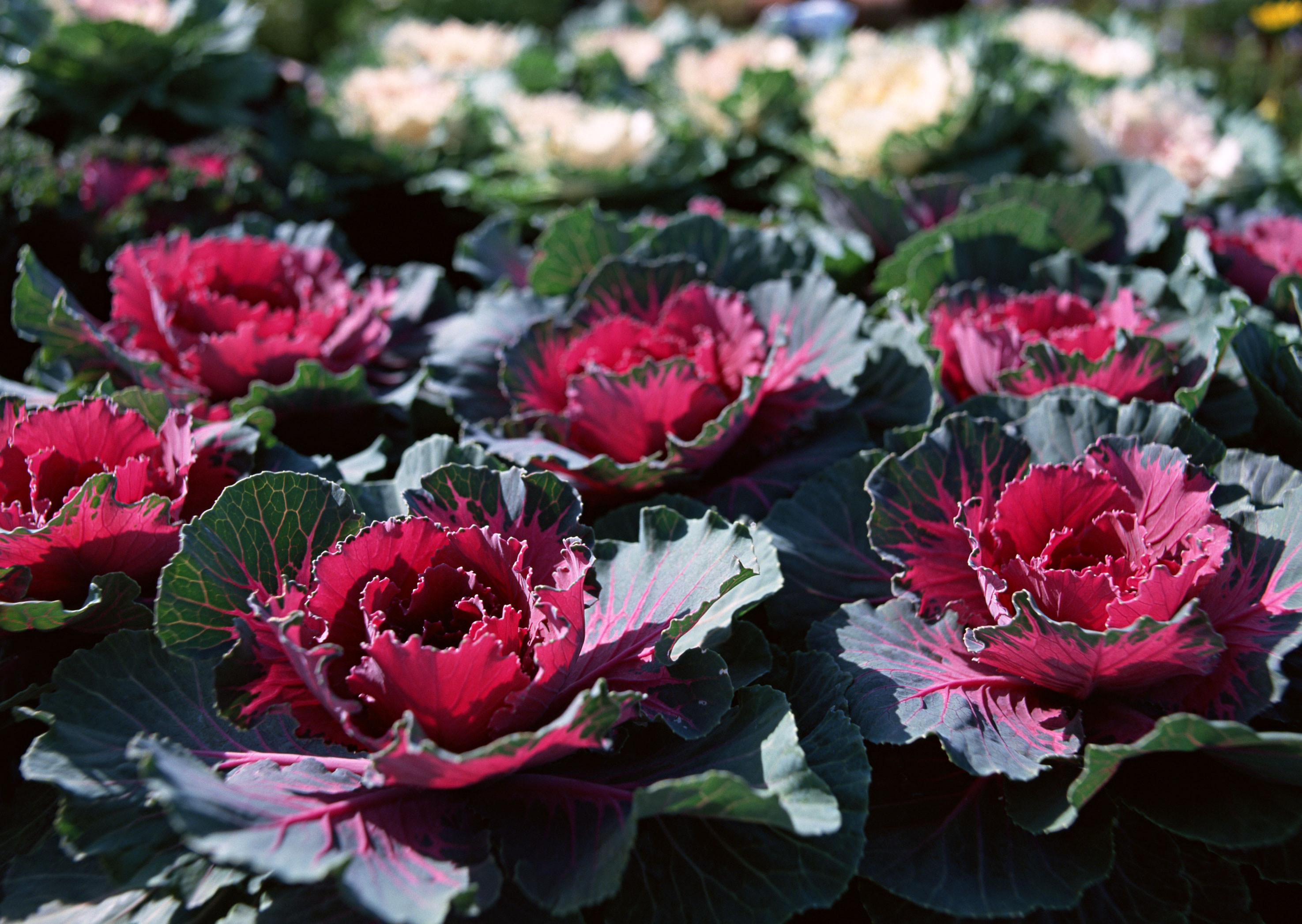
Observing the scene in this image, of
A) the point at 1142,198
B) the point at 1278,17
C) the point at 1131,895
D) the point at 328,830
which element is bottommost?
the point at 1278,17

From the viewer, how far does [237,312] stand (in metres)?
1.75

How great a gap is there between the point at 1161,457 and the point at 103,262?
2.50 meters

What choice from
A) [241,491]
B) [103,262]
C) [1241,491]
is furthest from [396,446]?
[1241,491]

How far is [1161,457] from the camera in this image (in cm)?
124

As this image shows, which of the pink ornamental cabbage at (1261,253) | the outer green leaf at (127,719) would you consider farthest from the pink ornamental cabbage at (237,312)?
the pink ornamental cabbage at (1261,253)

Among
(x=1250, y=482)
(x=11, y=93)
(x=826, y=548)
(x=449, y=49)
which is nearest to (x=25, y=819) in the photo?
(x=826, y=548)

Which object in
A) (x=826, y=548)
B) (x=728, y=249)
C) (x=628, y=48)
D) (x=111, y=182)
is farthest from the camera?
(x=628, y=48)

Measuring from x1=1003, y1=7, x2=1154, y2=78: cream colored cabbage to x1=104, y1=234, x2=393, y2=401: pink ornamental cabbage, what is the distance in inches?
121

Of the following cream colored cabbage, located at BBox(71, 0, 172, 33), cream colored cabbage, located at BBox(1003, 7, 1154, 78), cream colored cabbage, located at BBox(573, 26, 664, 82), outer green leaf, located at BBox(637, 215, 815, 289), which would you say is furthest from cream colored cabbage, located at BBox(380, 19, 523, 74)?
outer green leaf, located at BBox(637, 215, 815, 289)

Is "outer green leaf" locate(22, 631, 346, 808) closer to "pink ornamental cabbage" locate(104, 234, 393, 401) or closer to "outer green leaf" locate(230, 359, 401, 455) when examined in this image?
"outer green leaf" locate(230, 359, 401, 455)

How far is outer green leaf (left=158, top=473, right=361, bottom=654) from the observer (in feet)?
3.68

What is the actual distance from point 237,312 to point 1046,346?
1475 millimetres

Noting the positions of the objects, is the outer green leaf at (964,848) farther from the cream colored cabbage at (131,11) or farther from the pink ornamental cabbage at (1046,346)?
the cream colored cabbage at (131,11)

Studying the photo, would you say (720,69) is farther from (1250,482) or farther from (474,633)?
(474,633)
